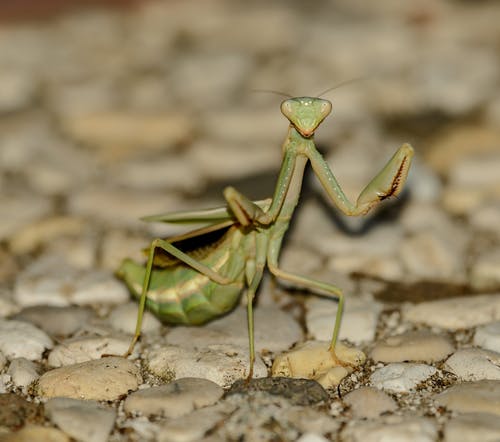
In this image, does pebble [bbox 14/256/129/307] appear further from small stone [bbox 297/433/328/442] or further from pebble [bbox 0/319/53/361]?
small stone [bbox 297/433/328/442]

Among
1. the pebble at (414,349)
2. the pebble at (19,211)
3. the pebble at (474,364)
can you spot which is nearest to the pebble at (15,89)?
the pebble at (19,211)

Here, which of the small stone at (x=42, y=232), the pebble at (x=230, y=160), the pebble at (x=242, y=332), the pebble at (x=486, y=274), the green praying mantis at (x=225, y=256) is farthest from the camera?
the pebble at (x=230, y=160)

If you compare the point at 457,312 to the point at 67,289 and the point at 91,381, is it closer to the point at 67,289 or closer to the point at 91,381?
the point at 91,381

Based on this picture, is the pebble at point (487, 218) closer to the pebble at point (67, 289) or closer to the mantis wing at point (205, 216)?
the mantis wing at point (205, 216)

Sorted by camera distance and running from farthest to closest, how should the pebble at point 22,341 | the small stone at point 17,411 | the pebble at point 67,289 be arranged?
the pebble at point 67,289 < the pebble at point 22,341 < the small stone at point 17,411

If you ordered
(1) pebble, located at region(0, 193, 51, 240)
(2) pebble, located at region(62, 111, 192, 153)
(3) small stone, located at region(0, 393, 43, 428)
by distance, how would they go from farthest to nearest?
(2) pebble, located at region(62, 111, 192, 153) < (1) pebble, located at region(0, 193, 51, 240) < (3) small stone, located at region(0, 393, 43, 428)

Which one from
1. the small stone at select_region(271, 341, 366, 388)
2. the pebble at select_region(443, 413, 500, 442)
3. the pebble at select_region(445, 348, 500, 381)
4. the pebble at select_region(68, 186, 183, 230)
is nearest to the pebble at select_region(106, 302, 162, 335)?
the small stone at select_region(271, 341, 366, 388)

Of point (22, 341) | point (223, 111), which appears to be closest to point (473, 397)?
point (22, 341)
